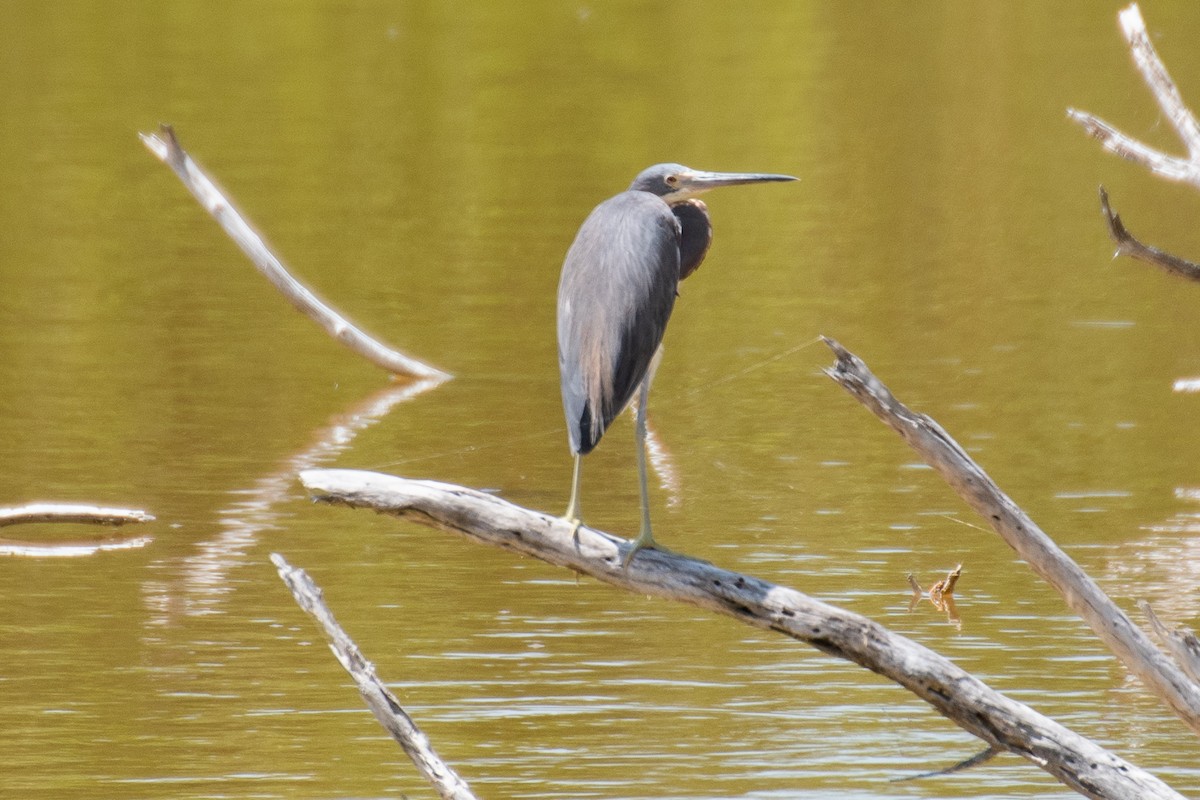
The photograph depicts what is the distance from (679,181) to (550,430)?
16.3ft

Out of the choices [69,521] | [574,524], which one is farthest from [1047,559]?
[69,521]

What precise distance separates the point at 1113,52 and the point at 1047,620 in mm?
23707

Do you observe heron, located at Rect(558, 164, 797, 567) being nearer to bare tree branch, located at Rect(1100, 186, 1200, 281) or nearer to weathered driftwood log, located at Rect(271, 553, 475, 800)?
weathered driftwood log, located at Rect(271, 553, 475, 800)

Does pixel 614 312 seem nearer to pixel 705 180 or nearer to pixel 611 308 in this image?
pixel 611 308

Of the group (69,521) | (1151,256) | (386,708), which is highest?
(1151,256)

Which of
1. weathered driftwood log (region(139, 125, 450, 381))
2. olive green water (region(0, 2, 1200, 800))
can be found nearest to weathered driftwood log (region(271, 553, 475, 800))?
olive green water (region(0, 2, 1200, 800))

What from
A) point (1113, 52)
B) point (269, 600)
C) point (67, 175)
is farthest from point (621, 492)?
point (1113, 52)

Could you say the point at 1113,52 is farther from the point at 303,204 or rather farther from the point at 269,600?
the point at 269,600

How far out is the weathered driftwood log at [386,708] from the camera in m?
4.82

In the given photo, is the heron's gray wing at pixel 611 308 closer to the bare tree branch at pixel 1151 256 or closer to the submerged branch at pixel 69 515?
the bare tree branch at pixel 1151 256

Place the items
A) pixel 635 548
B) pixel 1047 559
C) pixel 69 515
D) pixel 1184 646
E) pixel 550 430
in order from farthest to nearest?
pixel 550 430 → pixel 69 515 → pixel 635 548 → pixel 1047 559 → pixel 1184 646

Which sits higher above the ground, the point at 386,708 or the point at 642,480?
the point at 642,480

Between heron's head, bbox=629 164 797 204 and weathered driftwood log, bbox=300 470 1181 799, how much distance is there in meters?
1.42

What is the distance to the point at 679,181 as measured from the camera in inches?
254
